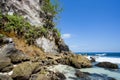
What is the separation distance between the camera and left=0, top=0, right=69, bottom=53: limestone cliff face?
29297 millimetres

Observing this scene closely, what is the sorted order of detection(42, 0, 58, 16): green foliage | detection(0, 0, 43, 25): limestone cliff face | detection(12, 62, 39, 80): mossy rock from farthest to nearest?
detection(42, 0, 58, 16): green foliage < detection(0, 0, 43, 25): limestone cliff face < detection(12, 62, 39, 80): mossy rock

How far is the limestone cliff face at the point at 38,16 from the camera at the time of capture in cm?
2930

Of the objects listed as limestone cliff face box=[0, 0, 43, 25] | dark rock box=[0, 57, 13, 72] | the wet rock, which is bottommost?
dark rock box=[0, 57, 13, 72]

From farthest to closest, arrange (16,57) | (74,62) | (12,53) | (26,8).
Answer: (26,8), (74,62), (16,57), (12,53)

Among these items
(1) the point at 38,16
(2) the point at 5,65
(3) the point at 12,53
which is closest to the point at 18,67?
(2) the point at 5,65

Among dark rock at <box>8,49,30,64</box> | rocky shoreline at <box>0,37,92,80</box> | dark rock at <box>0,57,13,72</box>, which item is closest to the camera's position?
rocky shoreline at <box>0,37,92,80</box>

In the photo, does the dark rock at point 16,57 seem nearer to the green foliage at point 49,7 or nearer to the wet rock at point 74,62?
the wet rock at point 74,62

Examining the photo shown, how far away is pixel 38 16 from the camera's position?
3444 cm

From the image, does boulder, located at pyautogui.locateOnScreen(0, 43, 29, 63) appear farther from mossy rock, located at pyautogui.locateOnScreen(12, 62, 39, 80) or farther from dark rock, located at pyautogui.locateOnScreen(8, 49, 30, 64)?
mossy rock, located at pyautogui.locateOnScreen(12, 62, 39, 80)

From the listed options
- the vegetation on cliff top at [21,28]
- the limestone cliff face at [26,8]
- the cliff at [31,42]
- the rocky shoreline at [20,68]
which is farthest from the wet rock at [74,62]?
the limestone cliff face at [26,8]

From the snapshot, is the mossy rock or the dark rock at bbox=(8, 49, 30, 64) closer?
the mossy rock

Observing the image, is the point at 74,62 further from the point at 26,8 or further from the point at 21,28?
the point at 26,8

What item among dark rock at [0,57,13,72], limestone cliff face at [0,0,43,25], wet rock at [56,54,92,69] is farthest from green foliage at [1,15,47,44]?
dark rock at [0,57,13,72]

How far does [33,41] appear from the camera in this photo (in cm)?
2811
